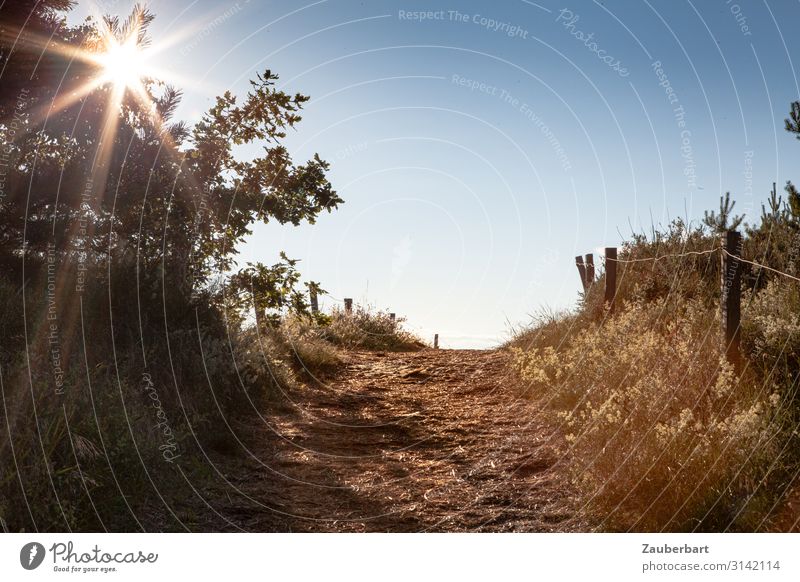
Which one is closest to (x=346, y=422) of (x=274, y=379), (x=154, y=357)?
(x=274, y=379)

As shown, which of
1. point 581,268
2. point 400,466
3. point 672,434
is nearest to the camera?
point 672,434

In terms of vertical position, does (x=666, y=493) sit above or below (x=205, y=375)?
below

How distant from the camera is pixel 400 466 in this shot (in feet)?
24.8

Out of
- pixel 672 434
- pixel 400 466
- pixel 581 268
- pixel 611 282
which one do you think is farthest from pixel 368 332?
pixel 672 434

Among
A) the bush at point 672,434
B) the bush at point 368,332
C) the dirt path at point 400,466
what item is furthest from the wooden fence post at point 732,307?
the bush at point 368,332

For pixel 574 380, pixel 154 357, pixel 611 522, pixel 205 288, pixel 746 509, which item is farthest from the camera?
pixel 205 288

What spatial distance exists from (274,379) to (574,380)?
469 cm

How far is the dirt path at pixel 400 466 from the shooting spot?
5.97m

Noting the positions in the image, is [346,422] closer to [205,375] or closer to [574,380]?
[205,375]

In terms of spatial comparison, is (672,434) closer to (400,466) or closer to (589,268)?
(400,466)

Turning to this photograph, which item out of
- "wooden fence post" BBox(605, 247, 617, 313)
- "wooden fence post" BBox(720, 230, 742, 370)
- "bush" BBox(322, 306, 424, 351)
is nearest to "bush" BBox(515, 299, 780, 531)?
"wooden fence post" BBox(720, 230, 742, 370)

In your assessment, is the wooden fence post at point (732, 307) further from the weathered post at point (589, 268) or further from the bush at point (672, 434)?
the weathered post at point (589, 268)

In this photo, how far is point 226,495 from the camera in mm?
6543

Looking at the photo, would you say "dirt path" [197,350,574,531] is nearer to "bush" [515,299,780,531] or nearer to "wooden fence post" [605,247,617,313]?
"bush" [515,299,780,531]
